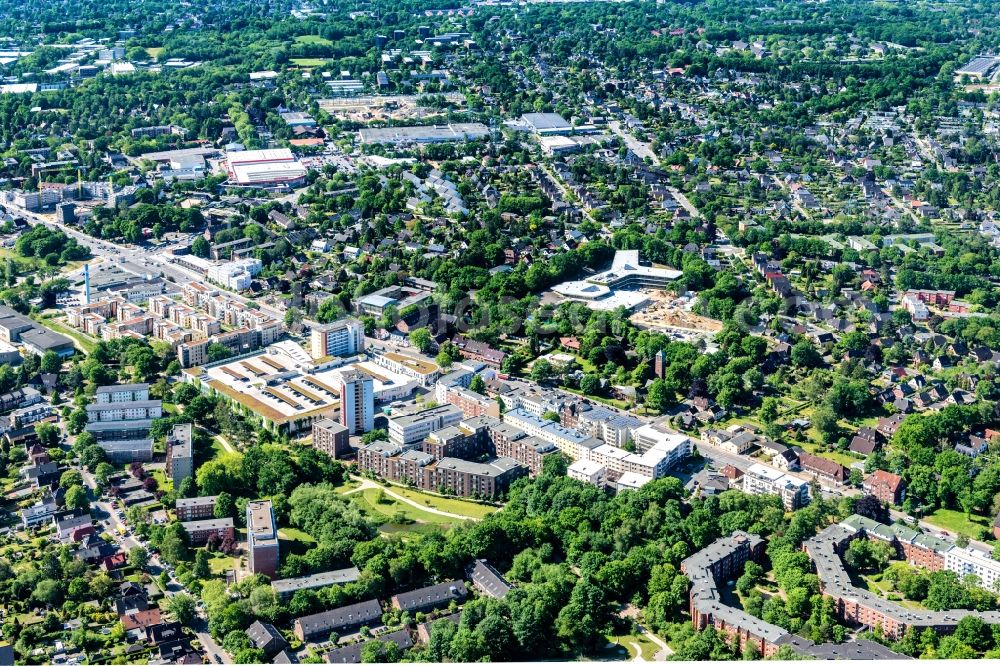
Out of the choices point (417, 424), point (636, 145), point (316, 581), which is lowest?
point (316, 581)

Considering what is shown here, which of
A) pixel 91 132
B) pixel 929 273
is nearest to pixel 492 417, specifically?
pixel 929 273

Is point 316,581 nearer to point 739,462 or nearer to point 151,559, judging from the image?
point 151,559

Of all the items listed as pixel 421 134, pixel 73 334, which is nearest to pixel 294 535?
pixel 73 334

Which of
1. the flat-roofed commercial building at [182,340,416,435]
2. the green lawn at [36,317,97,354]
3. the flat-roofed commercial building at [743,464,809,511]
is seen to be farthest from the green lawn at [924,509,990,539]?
the green lawn at [36,317,97,354]

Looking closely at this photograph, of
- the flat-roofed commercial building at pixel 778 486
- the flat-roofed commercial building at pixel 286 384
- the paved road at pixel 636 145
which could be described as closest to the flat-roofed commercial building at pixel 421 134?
the paved road at pixel 636 145

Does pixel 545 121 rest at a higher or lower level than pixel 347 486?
higher

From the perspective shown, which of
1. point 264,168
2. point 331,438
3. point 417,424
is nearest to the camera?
point 331,438

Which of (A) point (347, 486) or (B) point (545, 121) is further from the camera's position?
(B) point (545, 121)

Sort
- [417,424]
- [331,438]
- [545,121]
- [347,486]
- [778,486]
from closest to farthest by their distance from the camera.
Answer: [778,486] < [347,486] < [331,438] < [417,424] < [545,121]
